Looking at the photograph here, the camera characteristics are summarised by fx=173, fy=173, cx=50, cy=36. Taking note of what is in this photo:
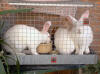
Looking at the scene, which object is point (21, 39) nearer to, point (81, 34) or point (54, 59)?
point (54, 59)

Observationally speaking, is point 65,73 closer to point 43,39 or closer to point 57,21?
point 43,39

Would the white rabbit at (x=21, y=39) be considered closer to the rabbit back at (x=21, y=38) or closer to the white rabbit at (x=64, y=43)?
the rabbit back at (x=21, y=38)

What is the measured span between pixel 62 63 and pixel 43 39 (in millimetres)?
199

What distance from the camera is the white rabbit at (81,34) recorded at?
1.06 metres

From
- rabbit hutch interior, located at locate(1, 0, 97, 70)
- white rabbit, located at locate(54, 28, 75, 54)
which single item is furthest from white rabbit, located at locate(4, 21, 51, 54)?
white rabbit, located at locate(54, 28, 75, 54)

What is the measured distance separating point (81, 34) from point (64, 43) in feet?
0.40

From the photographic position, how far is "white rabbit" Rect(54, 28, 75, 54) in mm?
1085

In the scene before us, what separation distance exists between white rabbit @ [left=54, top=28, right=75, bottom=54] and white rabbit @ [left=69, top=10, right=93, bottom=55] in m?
0.03

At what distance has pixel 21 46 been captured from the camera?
3.48ft

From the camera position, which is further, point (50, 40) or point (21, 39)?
point (50, 40)

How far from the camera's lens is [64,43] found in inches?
43.3

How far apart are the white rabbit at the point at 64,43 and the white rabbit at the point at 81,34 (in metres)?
0.03

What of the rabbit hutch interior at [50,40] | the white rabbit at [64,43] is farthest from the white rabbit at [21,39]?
the white rabbit at [64,43]

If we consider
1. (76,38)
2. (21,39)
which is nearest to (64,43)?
(76,38)
